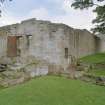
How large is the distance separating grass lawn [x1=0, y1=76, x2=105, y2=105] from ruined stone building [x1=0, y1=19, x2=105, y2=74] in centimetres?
704

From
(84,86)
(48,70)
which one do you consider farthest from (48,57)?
(84,86)

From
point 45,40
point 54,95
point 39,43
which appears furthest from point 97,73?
point 54,95

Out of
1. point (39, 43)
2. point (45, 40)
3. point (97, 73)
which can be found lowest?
point (97, 73)

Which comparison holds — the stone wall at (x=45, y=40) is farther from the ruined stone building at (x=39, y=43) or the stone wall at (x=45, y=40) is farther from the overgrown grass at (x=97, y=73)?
the overgrown grass at (x=97, y=73)

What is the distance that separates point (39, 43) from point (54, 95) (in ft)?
33.1

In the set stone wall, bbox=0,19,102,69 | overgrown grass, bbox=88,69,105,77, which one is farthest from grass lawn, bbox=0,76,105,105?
stone wall, bbox=0,19,102,69

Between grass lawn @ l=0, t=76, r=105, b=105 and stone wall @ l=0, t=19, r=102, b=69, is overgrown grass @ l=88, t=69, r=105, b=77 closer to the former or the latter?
stone wall @ l=0, t=19, r=102, b=69

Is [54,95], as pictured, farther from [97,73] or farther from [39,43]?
[39,43]

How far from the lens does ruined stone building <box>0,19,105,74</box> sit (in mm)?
22688

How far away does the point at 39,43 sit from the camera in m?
22.9

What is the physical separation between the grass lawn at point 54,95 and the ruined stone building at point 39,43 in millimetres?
7045

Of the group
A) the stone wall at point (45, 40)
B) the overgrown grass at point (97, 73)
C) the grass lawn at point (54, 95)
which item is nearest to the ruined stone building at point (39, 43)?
the stone wall at point (45, 40)

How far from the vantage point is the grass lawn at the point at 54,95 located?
1242 cm

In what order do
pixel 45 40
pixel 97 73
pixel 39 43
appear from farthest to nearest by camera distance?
pixel 39 43, pixel 45 40, pixel 97 73
